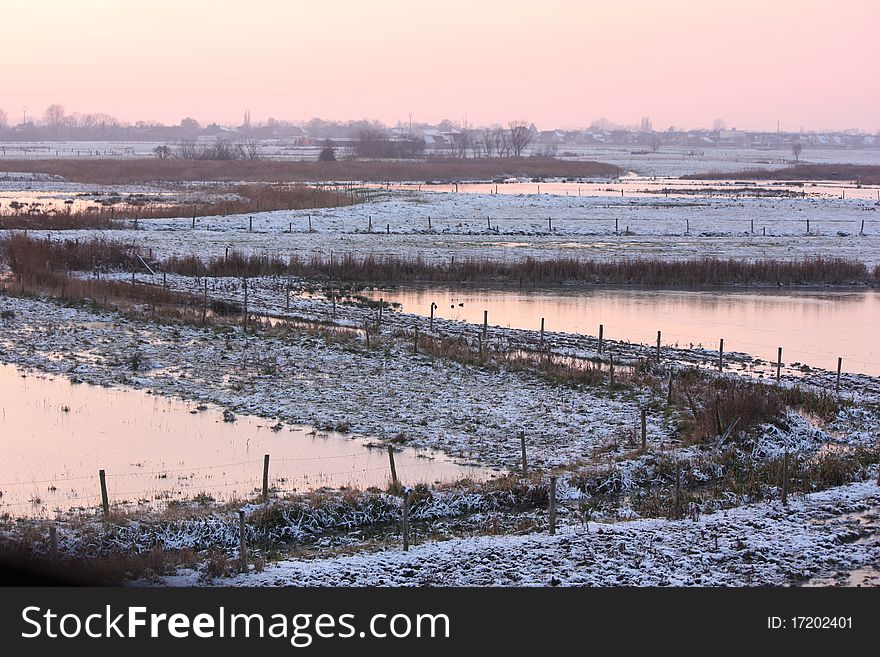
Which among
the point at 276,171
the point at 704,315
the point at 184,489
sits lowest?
the point at 184,489

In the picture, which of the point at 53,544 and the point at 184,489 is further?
the point at 184,489

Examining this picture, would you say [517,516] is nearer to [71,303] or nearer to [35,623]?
[35,623]

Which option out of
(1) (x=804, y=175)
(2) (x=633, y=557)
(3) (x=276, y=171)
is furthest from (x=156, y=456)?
(1) (x=804, y=175)

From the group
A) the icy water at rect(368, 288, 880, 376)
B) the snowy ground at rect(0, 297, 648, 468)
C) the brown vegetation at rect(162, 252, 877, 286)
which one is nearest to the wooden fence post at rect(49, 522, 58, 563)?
the snowy ground at rect(0, 297, 648, 468)

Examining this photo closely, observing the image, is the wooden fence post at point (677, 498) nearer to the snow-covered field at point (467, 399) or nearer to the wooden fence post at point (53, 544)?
the snow-covered field at point (467, 399)

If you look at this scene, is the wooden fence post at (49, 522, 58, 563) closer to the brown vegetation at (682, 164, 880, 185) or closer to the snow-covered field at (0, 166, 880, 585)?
the snow-covered field at (0, 166, 880, 585)

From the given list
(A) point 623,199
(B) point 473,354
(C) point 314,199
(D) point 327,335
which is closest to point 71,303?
(D) point 327,335

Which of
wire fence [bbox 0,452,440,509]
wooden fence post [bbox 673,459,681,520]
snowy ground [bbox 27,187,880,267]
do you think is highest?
snowy ground [bbox 27,187,880,267]

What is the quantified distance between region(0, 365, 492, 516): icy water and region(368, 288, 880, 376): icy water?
44.5ft

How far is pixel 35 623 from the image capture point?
9953 millimetres

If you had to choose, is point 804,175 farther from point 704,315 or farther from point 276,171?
point 704,315

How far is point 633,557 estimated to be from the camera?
13430 mm

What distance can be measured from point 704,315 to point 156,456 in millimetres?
22333

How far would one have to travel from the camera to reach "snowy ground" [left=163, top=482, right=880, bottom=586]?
41.3ft
